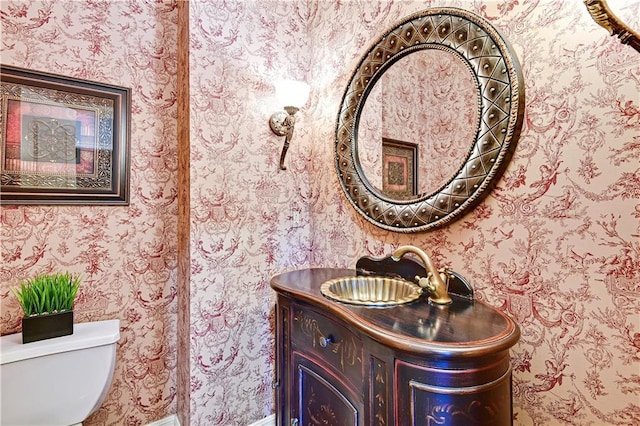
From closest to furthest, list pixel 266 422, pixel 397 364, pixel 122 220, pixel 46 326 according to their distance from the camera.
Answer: pixel 397 364, pixel 46 326, pixel 122 220, pixel 266 422

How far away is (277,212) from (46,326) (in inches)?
41.7

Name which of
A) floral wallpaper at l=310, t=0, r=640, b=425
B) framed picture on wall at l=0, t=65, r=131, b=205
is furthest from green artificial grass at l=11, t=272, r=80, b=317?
floral wallpaper at l=310, t=0, r=640, b=425

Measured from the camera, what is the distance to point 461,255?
3.58 feet

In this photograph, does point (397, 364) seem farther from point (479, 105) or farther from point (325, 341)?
point (479, 105)

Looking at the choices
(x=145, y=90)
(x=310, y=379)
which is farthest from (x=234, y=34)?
(x=310, y=379)

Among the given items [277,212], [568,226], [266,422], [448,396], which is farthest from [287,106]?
[266,422]

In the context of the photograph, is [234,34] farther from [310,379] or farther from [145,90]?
[310,379]

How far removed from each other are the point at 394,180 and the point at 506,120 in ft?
1.54

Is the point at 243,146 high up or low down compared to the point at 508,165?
up

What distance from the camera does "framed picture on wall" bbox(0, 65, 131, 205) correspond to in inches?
51.6

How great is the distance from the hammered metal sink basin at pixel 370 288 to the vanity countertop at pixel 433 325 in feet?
0.36

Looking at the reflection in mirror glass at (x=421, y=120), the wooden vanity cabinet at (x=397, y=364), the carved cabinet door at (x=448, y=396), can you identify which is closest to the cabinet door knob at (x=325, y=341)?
the wooden vanity cabinet at (x=397, y=364)

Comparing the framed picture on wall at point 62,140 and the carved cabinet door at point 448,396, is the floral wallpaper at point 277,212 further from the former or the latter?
the carved cabinet door at point 448,396

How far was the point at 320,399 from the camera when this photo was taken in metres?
1.09
